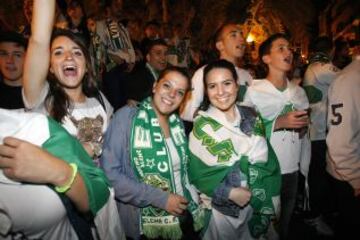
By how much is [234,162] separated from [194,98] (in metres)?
1.28

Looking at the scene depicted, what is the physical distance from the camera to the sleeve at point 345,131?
10.3 feet

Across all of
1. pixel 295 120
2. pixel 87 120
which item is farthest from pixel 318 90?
pixel 87 120

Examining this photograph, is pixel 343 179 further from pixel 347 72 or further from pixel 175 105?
pixel 175 105

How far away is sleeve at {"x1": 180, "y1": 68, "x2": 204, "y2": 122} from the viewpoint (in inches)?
156

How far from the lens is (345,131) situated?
3.16 metres

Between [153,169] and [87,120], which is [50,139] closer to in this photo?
[87,120]

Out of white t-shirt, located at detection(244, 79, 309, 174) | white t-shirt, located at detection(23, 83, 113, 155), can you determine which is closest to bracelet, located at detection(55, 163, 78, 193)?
white t-shirt, located at detection(23, 83, 113, 155)

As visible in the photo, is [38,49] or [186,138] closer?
[38,49]

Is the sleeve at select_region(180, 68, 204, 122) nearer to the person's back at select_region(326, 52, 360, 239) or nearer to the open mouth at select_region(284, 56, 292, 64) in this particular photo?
the open mouth at select_region(284, 56, 292, 64)

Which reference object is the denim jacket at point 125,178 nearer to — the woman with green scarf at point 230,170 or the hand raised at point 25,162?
the woman with green scarf at point 230,170

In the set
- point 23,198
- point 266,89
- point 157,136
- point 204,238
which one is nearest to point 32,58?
point 23,198

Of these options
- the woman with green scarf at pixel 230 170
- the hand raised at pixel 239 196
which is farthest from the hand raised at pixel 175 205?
the hand raised at pixel 239 196

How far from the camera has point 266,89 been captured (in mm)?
3865

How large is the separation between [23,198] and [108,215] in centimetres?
124
